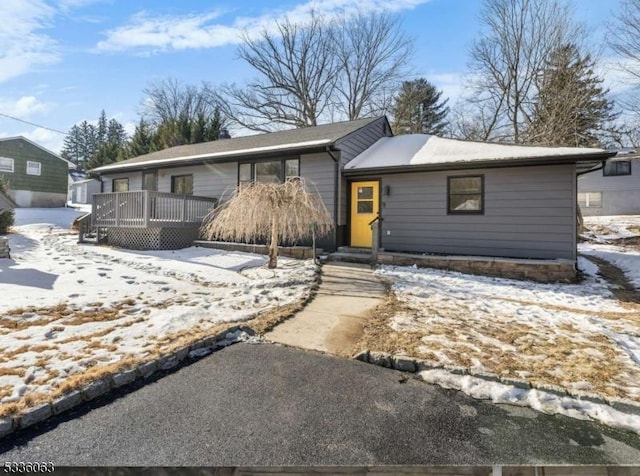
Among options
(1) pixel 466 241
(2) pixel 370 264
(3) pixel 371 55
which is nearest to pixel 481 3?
(3) pixel 371 55

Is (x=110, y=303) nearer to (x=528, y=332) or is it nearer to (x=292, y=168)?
(x=528, y=332)

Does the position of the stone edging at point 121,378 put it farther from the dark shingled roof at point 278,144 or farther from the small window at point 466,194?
the small window at point 466,194

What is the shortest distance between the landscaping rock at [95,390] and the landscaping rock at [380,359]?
221 cm

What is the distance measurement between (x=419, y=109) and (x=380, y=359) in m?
26.1

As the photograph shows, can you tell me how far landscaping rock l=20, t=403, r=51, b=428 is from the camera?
217 centimetres

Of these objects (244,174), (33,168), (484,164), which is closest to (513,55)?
(484,164)

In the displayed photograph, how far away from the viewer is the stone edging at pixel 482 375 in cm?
251

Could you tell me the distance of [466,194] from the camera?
9094 millimetres

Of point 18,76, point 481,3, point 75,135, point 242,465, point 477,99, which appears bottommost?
point 242,465

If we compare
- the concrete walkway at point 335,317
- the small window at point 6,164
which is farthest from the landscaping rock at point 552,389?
the small window at point 6,164

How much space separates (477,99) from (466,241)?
1595cm

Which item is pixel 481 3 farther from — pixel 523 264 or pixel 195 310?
pixel 195 310

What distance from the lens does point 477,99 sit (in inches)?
830

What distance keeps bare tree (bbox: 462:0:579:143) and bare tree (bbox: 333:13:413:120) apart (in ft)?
19.6
